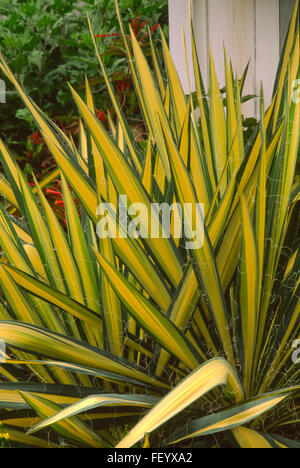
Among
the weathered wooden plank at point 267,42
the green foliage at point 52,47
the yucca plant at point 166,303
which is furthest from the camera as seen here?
the green foliage at point 52,47

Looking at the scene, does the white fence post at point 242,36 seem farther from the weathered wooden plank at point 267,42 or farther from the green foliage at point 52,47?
the green foliage at point 52,47

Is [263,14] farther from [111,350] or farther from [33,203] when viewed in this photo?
[111,350]

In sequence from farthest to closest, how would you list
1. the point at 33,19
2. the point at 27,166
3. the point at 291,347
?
the point at 33,19
the point at 27,166
the point at 291,347

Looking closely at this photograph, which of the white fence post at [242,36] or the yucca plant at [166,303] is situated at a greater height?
the white fence post at [242,36]

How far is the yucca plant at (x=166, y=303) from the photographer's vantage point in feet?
2.11

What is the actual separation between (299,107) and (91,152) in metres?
0.43

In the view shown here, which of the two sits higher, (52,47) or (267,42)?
(52,47)

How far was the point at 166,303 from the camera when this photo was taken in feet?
2.43

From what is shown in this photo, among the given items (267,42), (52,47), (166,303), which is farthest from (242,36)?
(166,303)

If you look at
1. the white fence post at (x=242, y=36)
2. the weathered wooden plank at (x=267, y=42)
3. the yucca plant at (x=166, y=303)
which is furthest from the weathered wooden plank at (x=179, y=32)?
the yucca plant at (x=166, y=303)

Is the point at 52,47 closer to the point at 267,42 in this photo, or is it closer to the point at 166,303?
the point at 267,42

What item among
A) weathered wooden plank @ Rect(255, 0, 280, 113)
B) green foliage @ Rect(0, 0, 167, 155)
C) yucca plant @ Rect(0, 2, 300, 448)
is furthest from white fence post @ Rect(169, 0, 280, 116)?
yucca plant @ Rect(0, 2, 300, 448)

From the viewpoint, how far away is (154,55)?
3.40ft
